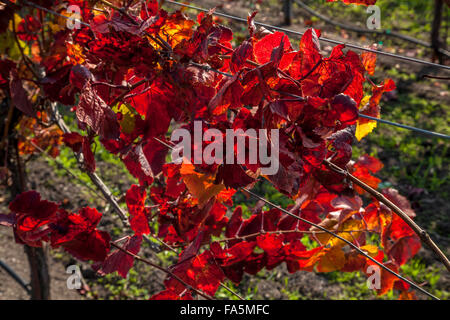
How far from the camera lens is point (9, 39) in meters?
1.62

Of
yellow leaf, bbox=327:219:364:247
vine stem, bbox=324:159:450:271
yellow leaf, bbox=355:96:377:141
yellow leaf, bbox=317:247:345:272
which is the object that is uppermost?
yellow leaf, bbox=355:96:377:141

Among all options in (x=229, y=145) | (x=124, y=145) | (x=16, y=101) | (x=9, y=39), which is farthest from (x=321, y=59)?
(x=9, y=39)

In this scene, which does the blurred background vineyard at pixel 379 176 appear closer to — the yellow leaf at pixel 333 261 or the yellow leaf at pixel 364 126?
the yellow leaf at pixel 333 261

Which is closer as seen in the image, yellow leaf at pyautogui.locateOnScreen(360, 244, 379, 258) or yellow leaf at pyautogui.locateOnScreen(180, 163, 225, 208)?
yellow leaf at pyautogui.locateOnScreen(180, 163, 225, 208)

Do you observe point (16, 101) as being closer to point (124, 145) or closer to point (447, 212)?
point (124, 145)

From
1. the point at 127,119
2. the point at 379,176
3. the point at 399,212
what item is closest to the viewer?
the point at 399,212

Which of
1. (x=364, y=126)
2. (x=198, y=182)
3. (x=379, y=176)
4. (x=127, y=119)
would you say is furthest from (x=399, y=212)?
(x=379, y=176)

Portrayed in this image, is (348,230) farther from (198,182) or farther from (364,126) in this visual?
(198,182)

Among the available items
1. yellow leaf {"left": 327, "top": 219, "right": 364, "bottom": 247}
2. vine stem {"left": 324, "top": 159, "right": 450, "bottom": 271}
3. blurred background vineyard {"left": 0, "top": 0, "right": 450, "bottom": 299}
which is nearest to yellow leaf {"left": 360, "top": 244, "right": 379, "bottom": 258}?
yellow leaf {"left": 327, "top": 219, "right": 364, "bottom": 247}

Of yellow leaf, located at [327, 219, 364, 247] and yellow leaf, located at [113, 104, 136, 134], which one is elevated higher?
yellow leaf, located at [113, 104, 136, 134]

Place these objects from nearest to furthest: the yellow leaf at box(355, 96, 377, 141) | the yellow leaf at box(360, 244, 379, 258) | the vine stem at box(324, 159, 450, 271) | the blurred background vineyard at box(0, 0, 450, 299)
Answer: the vine stem at box(324, 159, 450, 271), the yellow leaf at box(355, 96, 377, 141), the yellow leaf at box(360, 244, 379, 258), the blurred background vineyard at box(0, 0, 450, 299)

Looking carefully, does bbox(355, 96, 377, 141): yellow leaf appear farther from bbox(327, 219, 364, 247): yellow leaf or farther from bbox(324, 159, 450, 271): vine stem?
bbox(327, 219, 364, 247): yellow leaf

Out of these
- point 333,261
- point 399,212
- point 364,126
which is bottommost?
point 333,261
